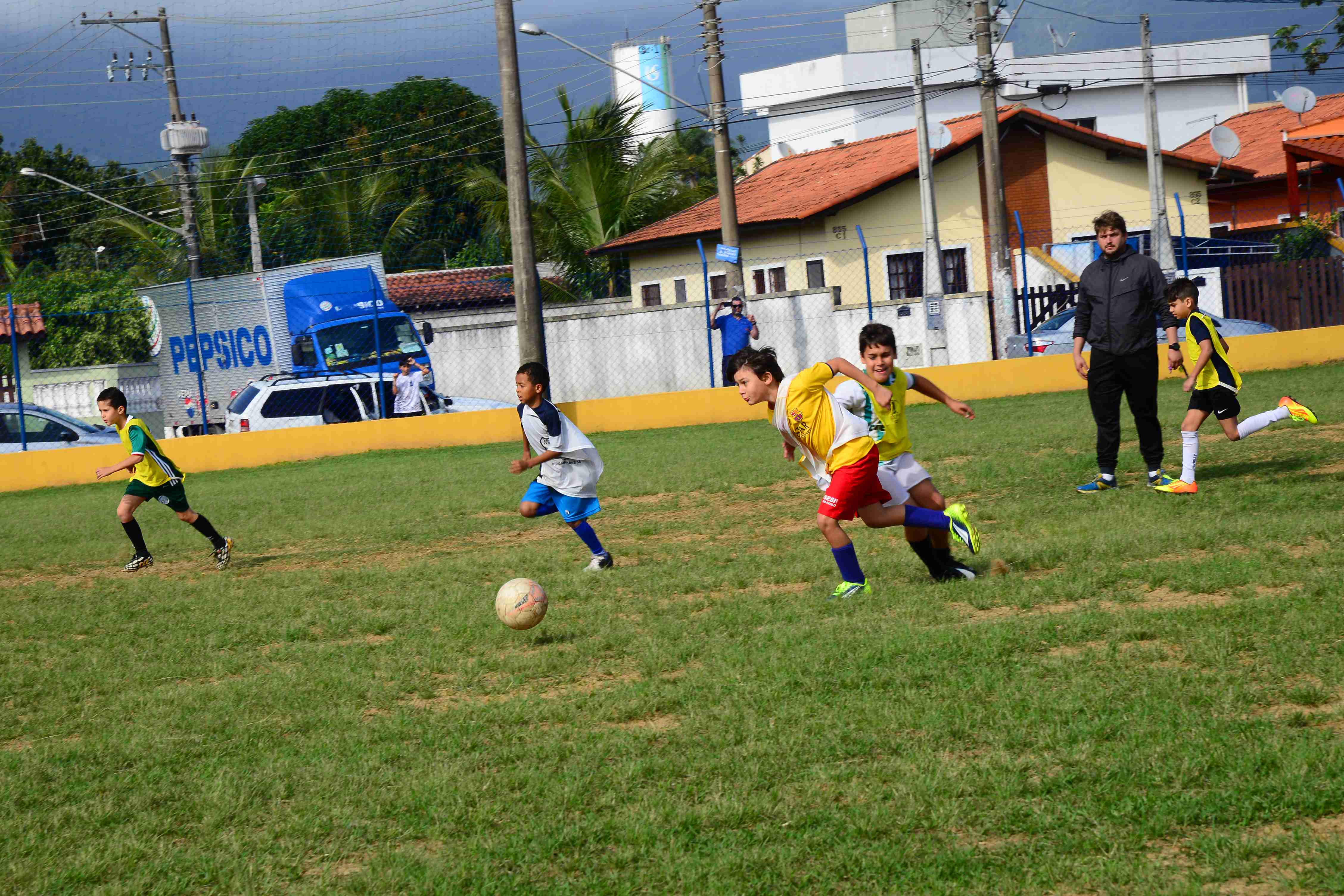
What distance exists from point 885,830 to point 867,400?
3.49 metres

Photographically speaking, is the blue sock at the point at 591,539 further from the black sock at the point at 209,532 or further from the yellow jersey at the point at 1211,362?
the yellow jersey at the point at 1211,362

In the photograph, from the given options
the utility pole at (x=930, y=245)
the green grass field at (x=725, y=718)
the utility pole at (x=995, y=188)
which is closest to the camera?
the green grass field at (x=725, y=718)

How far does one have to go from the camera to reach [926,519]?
6.53 meters

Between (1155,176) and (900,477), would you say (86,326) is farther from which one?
(900,477)

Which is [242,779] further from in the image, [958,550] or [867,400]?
[958,550]

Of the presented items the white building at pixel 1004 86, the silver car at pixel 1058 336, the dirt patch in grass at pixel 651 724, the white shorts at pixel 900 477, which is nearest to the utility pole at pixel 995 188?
the silver car at pixel 1058 336

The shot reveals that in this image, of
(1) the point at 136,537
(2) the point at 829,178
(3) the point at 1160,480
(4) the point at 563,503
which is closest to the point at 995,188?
(2) the point at 829,178

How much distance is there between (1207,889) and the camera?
3186 mm

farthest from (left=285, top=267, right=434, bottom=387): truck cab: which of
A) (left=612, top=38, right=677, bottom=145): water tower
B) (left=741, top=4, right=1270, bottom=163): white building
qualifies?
(left=612, top=38, right=677, bottom=145): water tower

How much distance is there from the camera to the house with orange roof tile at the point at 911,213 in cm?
3036

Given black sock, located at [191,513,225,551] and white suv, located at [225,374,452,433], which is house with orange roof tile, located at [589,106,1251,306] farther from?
black sock, located at [191,513,225,551]

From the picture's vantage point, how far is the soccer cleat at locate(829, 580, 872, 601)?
661 cm

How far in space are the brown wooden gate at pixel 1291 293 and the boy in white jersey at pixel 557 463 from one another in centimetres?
1588

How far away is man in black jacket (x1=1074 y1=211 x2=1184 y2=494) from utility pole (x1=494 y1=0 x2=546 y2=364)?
429 inches
